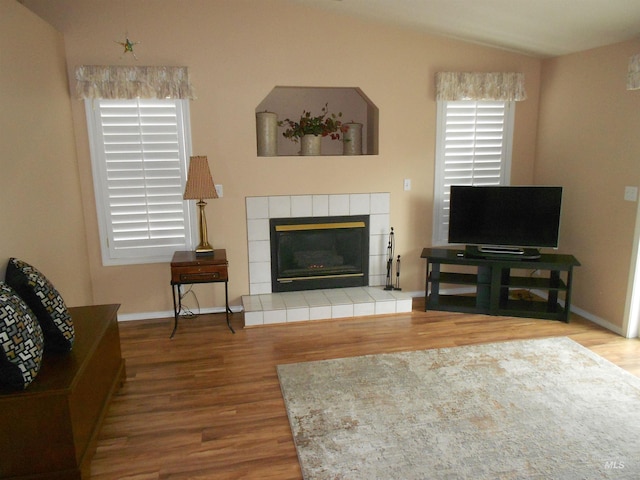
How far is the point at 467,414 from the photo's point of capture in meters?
2.85

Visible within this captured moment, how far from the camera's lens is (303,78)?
14.4 ft

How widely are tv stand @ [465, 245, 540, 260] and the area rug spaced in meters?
0.93

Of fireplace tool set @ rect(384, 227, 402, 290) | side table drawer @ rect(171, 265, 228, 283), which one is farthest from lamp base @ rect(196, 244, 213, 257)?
fireplace tool set @ rect(384, 227, 402, 290)

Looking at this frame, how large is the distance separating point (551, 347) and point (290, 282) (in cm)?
241

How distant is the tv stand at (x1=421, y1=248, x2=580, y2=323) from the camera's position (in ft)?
14.1

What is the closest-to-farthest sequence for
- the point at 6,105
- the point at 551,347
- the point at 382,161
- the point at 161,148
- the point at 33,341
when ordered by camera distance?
1. the point at 33,341
2. the point at 6,105
3. the point at 551,347
4. the point at 161,148
5. the point at 382,161

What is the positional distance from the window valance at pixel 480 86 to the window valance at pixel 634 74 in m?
1.13

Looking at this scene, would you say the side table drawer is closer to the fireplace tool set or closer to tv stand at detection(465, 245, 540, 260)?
the fireplace tool set

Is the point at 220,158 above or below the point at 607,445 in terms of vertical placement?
above

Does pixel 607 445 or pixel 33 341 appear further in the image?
pixel 607 445

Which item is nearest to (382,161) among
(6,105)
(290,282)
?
(290,282)

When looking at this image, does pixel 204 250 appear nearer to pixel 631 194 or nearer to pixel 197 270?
pixel 197 270

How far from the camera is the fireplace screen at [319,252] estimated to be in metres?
4.64

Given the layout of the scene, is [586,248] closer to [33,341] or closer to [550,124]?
[550,124]
